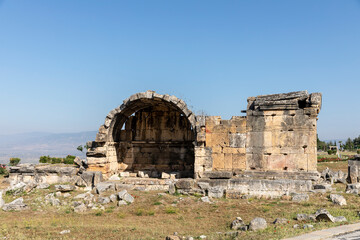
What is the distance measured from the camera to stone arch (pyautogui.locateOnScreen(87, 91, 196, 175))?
15.2 meters

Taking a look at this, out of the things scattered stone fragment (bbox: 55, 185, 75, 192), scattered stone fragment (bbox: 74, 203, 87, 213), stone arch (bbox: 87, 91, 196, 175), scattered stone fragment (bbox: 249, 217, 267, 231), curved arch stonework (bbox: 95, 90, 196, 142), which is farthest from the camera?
stone arch (bbox: 87, 91, 196, 175)

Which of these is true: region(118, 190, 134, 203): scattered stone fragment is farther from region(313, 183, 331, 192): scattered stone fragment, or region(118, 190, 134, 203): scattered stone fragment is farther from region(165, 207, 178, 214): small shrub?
region(313, 183, 331, 192): scattered stone fragment

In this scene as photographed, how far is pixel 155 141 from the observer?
17.9 metres

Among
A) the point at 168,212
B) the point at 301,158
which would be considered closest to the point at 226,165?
the point at 301,158

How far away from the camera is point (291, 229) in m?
8.09

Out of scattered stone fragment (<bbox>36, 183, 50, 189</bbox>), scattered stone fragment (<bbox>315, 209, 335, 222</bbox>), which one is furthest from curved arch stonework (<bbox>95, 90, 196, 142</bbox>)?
scattered stone fragment (<bbox>315, 209, 335, 222</bbox>)

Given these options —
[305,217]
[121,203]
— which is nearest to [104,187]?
[121,203]

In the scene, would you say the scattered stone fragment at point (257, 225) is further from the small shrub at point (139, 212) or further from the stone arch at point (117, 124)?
the stone arch at point (117, 124)

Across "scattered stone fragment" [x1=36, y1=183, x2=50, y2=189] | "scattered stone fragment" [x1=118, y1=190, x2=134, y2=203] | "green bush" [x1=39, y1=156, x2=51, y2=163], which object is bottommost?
"scattered stone fragment" [x1=118, y1=190, x2=134, y2=203]

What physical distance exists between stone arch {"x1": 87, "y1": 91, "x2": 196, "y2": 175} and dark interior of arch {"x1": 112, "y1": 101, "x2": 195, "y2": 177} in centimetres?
16

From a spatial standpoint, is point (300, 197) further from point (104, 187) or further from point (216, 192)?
point (104, 187)

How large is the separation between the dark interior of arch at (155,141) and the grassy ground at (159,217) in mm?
4372

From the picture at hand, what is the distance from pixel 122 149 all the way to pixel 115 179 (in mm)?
2054

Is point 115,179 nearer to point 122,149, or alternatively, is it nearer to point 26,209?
point 122,149
